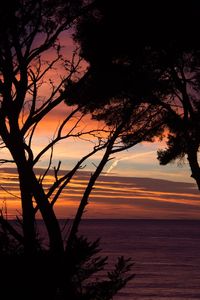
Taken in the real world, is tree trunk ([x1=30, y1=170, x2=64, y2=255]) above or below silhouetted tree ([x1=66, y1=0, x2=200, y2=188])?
below

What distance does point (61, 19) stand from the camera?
9.43m

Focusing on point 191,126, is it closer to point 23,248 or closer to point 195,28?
point 195,28

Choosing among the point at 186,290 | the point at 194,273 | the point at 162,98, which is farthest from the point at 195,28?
the point at 194,273

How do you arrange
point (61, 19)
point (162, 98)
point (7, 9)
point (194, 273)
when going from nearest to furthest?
point (7, 9)
point (61, 19)
point (162, 98)
point (194, 273)

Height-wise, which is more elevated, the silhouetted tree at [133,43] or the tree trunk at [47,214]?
the silhouetted tree at [133,43]

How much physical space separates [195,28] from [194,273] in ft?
151

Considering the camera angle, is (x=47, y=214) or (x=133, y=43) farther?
(x=133, y=43)

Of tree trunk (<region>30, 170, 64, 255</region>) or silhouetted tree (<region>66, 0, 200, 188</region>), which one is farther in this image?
silhouetted tree (<region>66, 0, 200, 188</region>)

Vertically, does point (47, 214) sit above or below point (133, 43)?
below

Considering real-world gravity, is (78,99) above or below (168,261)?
above

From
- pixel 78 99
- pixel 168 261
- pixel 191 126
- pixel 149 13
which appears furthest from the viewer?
pixel 168 261

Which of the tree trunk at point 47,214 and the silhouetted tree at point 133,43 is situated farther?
the silhouetted tree at point 133,43

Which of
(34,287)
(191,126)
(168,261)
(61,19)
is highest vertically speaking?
(61,19)

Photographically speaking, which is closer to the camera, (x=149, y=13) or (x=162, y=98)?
(x=149, y=13)
